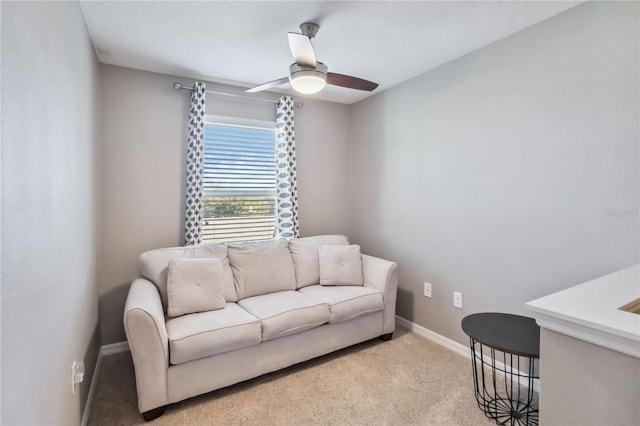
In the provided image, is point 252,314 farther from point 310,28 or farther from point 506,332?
point 310,28

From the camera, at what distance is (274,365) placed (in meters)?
2.37

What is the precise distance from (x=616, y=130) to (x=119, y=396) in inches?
135

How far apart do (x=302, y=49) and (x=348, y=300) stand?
186cm

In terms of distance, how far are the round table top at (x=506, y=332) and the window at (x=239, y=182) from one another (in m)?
2.21

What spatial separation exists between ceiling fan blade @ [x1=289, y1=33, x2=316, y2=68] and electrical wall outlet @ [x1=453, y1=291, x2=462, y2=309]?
211cm

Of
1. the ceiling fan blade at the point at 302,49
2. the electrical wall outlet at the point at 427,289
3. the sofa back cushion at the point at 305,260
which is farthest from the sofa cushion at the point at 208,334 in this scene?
the ceiling fan blade at the point at 302,49

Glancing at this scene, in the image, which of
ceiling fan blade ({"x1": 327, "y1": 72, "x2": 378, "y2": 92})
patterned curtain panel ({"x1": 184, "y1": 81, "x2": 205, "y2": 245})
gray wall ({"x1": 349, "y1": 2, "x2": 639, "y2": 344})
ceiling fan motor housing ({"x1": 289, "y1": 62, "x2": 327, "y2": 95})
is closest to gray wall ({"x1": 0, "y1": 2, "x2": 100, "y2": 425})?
patterned curtain panel ({"x1": 184, "y1": 81, "x2": 205, "y2": 245})

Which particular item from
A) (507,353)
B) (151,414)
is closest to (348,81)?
(507,353)

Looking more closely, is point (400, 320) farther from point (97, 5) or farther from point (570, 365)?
point (97, 5)

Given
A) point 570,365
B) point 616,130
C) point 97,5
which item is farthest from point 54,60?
point 616,130

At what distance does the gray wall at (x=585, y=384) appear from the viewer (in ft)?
3.11

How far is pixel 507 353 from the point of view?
2109 millimetres

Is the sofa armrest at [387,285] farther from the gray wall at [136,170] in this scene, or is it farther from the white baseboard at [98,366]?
Result: the white baseboard at [98,366]

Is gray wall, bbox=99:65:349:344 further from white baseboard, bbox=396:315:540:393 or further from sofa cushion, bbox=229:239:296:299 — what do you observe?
white baseboard, bbox=396:315:540:393
